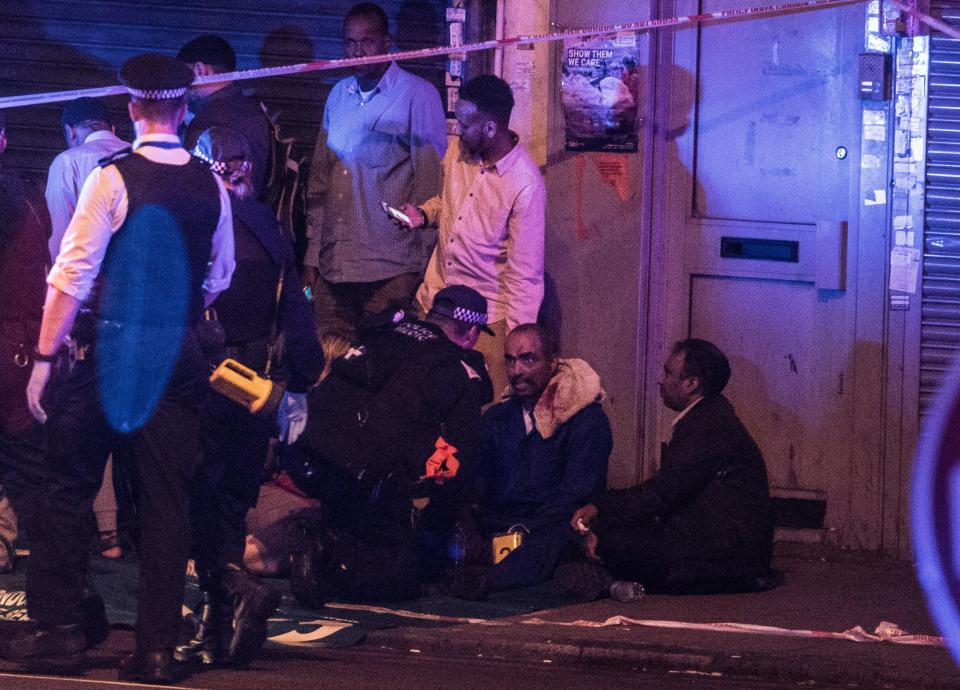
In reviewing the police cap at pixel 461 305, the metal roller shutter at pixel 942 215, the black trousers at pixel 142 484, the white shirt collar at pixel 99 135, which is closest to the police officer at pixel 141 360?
the black trousers at pixel 142 484

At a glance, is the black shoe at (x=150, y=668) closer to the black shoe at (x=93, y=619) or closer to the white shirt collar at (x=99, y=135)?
the black shoe at (x=93, y=619)

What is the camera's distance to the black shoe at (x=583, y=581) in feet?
24.5

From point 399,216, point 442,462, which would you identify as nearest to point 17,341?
point 442,462

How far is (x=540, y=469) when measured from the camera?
7953 millimetres

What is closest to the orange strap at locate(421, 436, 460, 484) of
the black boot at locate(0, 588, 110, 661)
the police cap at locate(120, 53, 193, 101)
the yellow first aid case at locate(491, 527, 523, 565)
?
the yellow first aid case at locate(491, 527, 523, 565)

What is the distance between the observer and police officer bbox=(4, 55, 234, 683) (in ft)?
18.6

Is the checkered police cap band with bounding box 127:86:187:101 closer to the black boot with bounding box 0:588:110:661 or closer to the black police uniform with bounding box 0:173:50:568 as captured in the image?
the black police uniform with bounding box 0:173:50:568

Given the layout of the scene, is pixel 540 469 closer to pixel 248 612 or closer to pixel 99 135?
pixel 248 612

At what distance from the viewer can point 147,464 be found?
5.82m

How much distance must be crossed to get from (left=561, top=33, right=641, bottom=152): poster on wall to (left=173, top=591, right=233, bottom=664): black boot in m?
3.62

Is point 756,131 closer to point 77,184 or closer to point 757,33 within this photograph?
point 757,33

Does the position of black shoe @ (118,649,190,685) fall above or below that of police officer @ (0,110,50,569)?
below

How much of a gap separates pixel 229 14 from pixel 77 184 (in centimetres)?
179

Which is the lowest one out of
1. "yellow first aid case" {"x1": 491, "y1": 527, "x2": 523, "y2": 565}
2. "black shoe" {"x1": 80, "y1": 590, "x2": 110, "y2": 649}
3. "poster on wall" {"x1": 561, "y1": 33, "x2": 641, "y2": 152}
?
"black shoe" {"x1": 80, "y1": 590, "x2": 110, "y2": 649}
